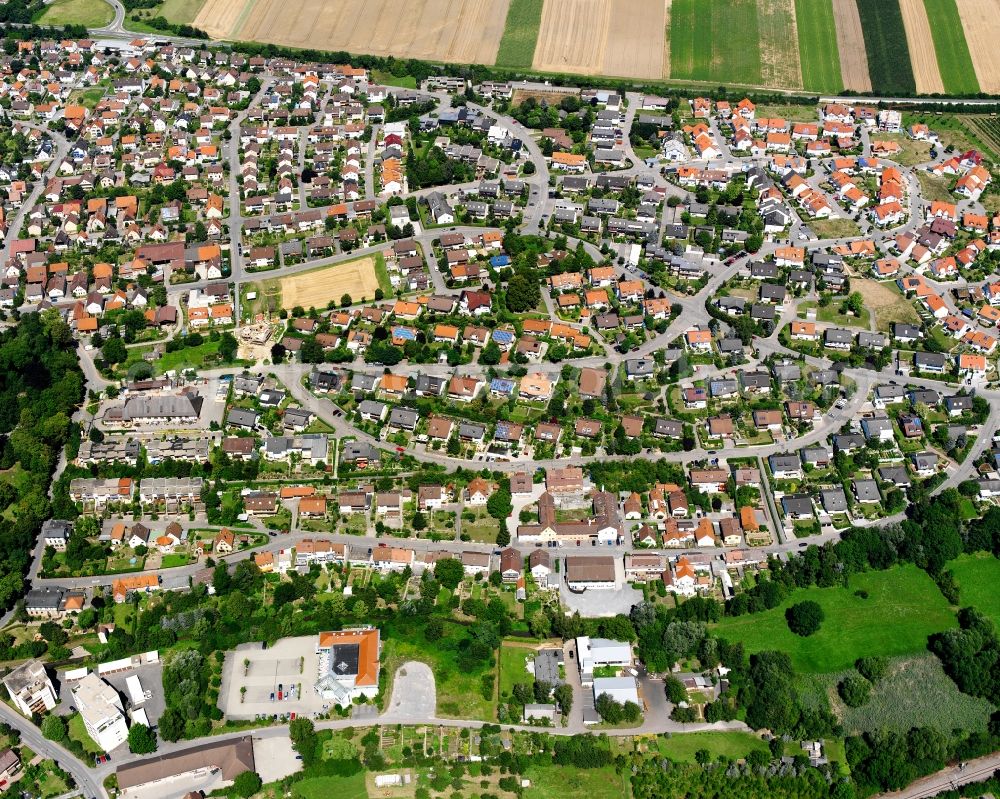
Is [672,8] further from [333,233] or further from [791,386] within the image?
[791,386]

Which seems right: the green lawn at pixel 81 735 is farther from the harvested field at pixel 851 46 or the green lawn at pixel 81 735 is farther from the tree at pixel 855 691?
the harvested field at pixel 851 46

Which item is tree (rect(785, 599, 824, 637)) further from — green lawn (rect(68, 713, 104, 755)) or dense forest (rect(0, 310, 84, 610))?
dense forest (rect(0, 310, 84, 610))

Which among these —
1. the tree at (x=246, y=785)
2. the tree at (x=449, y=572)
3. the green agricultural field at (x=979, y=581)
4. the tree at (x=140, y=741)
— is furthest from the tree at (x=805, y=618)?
the tree at (x=140, y=741)

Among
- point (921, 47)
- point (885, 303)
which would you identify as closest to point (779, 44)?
point (921, 47)

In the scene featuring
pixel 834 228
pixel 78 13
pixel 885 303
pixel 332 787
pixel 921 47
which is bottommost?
pixel 332 787

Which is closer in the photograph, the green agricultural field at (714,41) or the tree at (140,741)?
the tree at (140,741)

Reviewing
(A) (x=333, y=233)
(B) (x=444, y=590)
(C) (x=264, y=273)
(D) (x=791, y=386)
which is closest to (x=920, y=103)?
(D) (x=791, y=386)

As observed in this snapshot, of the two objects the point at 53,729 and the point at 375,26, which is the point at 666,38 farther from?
the point at 53,729

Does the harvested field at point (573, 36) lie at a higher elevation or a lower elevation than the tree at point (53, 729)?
higher
